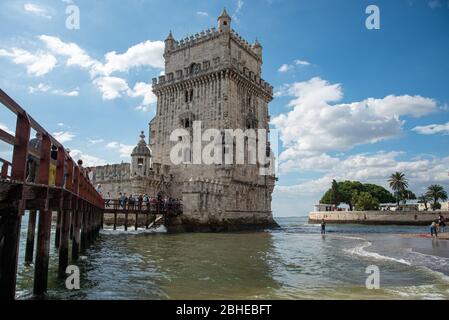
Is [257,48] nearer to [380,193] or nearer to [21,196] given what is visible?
[21,196]

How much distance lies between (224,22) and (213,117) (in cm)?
1048

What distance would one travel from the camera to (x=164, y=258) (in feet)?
49.3

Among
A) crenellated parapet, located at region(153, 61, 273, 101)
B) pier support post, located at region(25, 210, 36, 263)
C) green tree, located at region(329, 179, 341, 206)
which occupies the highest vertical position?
crenellated parapet, located at region(153, 61, 273, 101)

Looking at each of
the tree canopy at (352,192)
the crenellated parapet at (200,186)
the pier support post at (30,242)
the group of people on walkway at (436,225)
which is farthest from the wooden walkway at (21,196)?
the tree canopy at (352,192)

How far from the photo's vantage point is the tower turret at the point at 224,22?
38375 mm

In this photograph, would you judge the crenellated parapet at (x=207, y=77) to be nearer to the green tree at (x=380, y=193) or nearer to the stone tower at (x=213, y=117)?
the stone tower at (x=213, y=117)

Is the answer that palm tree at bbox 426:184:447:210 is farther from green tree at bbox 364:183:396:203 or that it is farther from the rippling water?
the rippling water

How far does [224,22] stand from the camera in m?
38.7

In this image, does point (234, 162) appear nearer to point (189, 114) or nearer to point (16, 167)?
point (189, 114)

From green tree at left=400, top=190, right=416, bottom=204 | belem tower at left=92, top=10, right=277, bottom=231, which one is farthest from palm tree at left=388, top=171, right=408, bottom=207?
belem tower at left=92, top=10, right=277, bottom=231

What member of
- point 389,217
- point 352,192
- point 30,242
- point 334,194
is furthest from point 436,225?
point 352,192

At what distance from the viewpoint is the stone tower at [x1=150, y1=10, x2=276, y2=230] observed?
33.5 metres

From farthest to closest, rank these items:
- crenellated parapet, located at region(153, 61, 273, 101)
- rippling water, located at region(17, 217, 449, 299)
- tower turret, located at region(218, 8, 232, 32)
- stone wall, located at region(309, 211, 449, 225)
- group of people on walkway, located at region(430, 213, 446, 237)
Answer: stone wall, located at region(309, 211, 449, 225) < tower turret, located at region(218, 8, 232, 32) < crenellated parapet, located at region(153, 61, 273, 101) < group of people on walkway, located at region(430, 213, 446, 237) < rippling water, located at region(17, 217, 449, 299)
